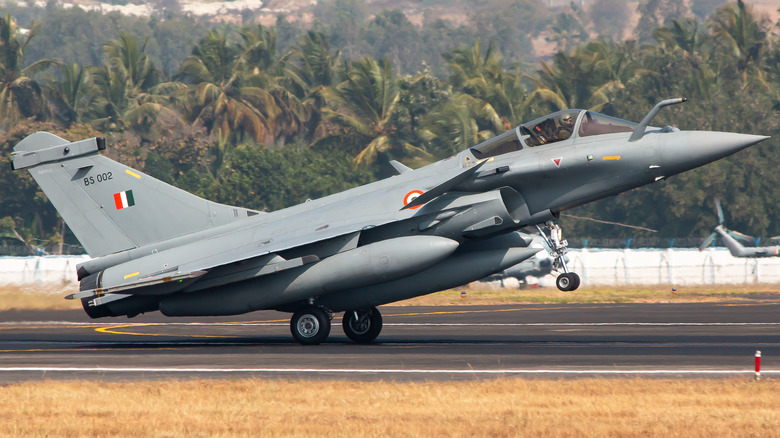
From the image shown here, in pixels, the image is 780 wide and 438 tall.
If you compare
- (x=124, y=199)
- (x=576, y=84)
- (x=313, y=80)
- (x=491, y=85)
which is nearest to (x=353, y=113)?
(x=313, y=80)

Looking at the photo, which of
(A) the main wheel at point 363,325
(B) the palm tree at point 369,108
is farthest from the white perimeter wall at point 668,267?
(B) the palm tree at point 369,108

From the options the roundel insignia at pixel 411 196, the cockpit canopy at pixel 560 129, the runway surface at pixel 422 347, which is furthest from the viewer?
the roundel insignia at pixel 411 196

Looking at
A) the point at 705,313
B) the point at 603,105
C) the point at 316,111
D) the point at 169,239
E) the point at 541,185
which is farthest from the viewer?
the point at 316,111

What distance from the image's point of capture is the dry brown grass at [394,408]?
11195 millimetres

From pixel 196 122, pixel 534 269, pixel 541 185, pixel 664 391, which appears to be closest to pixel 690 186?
pixel 534 269

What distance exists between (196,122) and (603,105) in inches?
1209

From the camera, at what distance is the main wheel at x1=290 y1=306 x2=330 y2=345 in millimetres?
20609

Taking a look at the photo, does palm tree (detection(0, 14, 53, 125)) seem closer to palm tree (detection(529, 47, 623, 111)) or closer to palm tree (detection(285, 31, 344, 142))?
palm tree (detection(285, 31, 344, 142))

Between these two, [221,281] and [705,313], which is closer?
[221,281]

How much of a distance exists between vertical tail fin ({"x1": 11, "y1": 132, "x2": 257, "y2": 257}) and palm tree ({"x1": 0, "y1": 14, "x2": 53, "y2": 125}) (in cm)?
5087

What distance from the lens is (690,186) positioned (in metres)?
61.4

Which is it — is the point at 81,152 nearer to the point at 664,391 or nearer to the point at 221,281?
the point at 221,281

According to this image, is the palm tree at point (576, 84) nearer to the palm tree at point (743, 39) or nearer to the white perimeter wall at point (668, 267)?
the palm tree at point (743, 39)

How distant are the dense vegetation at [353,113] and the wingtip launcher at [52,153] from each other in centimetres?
4111
